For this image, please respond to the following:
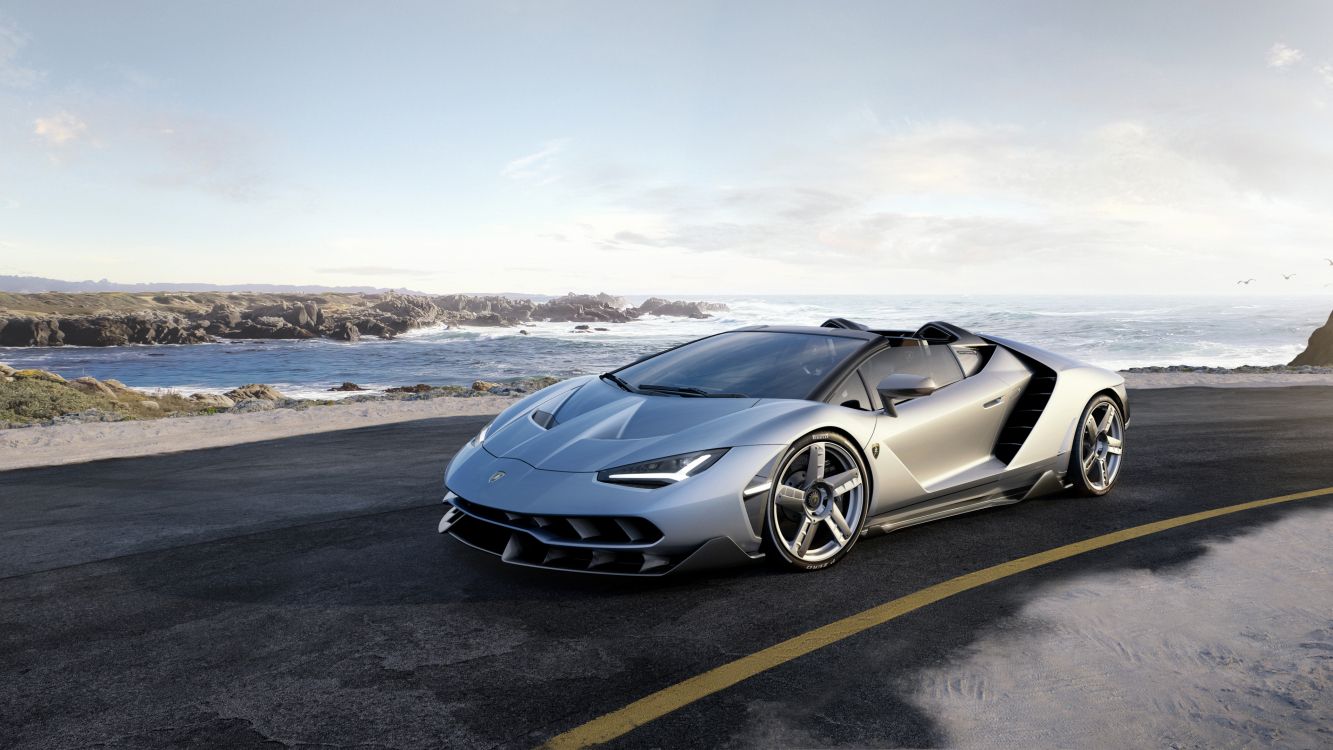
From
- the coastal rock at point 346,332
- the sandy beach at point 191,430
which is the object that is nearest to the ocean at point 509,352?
the coastal rock at point 346,332

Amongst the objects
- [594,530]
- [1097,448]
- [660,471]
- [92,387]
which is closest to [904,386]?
[660,471]

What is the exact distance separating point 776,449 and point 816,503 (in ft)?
1.51

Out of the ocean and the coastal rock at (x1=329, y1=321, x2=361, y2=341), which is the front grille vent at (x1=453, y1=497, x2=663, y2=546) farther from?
the coastal rock at (x1=329, y1=321, x2=361, y2=341)

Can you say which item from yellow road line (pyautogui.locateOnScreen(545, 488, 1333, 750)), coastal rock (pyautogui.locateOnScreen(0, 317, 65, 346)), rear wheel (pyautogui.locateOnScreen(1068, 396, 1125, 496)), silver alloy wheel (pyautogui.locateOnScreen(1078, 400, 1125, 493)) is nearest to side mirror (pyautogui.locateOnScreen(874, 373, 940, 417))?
yellow road line (pyautogui.locateOnScreen(545, 488, 1333, 750))

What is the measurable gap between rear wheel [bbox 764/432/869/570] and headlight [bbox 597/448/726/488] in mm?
411

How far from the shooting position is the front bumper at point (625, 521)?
12.6ft

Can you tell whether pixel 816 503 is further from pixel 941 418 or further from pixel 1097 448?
pixel 1097 448

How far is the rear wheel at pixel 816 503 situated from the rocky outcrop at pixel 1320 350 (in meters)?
37.8

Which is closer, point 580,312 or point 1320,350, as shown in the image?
point 1320,350

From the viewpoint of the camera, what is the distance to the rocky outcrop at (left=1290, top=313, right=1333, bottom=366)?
3369 centimetres

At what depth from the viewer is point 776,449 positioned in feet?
13.6

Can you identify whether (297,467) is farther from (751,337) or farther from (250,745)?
(250,745)

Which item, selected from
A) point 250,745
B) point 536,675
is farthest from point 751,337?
point 250,745

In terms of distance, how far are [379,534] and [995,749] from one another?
12.6 ft
